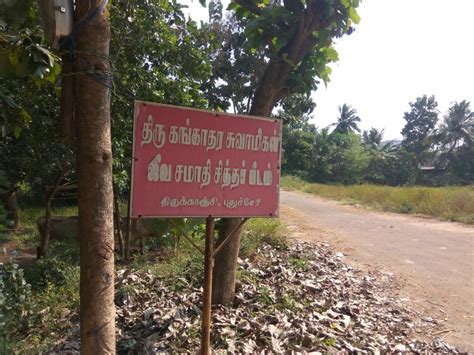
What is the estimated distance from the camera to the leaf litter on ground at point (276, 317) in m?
3.23

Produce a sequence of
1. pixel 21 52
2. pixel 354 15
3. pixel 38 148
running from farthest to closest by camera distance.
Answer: pixel 38 148
pixel 354 15
pixel 21 52

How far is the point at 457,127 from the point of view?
42.8 metres

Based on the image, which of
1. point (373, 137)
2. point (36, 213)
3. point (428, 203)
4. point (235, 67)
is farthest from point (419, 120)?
point (36, 213)

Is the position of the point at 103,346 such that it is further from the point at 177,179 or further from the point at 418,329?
the point at 418,329

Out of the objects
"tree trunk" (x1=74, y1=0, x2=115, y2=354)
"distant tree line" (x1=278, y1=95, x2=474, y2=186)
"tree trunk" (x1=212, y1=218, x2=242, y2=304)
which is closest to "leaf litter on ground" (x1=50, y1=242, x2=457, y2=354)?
"tree trunk" (x1=212, y1=218, x2=242, y2=304)

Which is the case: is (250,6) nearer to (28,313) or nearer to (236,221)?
(236,221)

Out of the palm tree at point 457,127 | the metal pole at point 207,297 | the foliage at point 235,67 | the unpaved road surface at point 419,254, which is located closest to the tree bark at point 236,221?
the metal pole at point 207,297

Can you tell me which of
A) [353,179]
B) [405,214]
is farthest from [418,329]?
[353,179]

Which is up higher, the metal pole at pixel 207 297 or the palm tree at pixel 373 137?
the palm tree at pixel 373 137

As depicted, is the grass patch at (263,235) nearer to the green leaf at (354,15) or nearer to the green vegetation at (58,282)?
the green vegetation at (58,282)

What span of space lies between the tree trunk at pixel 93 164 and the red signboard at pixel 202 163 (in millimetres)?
299

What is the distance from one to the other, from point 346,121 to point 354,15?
51.3m

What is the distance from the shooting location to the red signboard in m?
2.25

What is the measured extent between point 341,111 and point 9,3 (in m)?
54.2
